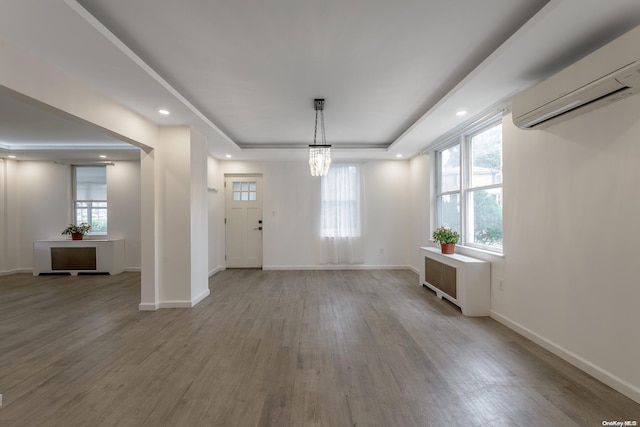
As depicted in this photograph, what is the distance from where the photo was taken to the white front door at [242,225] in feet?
21.3

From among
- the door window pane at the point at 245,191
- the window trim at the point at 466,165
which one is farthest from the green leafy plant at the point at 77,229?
the window trim at the point at 466,165

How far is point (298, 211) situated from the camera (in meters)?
6.30

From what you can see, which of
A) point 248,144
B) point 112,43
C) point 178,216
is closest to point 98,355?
point 178,216

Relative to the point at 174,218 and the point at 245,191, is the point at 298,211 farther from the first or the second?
the point at 174,218

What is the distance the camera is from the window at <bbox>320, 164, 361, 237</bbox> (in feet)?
20.6

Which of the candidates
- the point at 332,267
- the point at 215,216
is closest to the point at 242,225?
the point at 215,216

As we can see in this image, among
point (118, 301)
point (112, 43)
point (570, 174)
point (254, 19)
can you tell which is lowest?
point (118, 301)

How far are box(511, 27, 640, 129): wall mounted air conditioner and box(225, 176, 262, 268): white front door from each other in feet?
17.4

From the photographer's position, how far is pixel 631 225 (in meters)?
1.92

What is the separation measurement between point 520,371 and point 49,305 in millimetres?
5827

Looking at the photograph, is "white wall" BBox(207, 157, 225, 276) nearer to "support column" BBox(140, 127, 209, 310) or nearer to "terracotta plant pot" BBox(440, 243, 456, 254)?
"support column" BBox(140, 127, 209, 310)

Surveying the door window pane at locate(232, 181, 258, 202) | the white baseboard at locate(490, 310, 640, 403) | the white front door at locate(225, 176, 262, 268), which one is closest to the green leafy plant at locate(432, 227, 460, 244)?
the white baseboard at locate(490, 310, 640, 403)

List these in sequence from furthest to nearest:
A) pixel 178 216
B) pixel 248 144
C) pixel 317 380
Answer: pixel 248 144, pixel 178 216, pixel 317 380

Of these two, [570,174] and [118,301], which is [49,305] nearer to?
[118,301]
